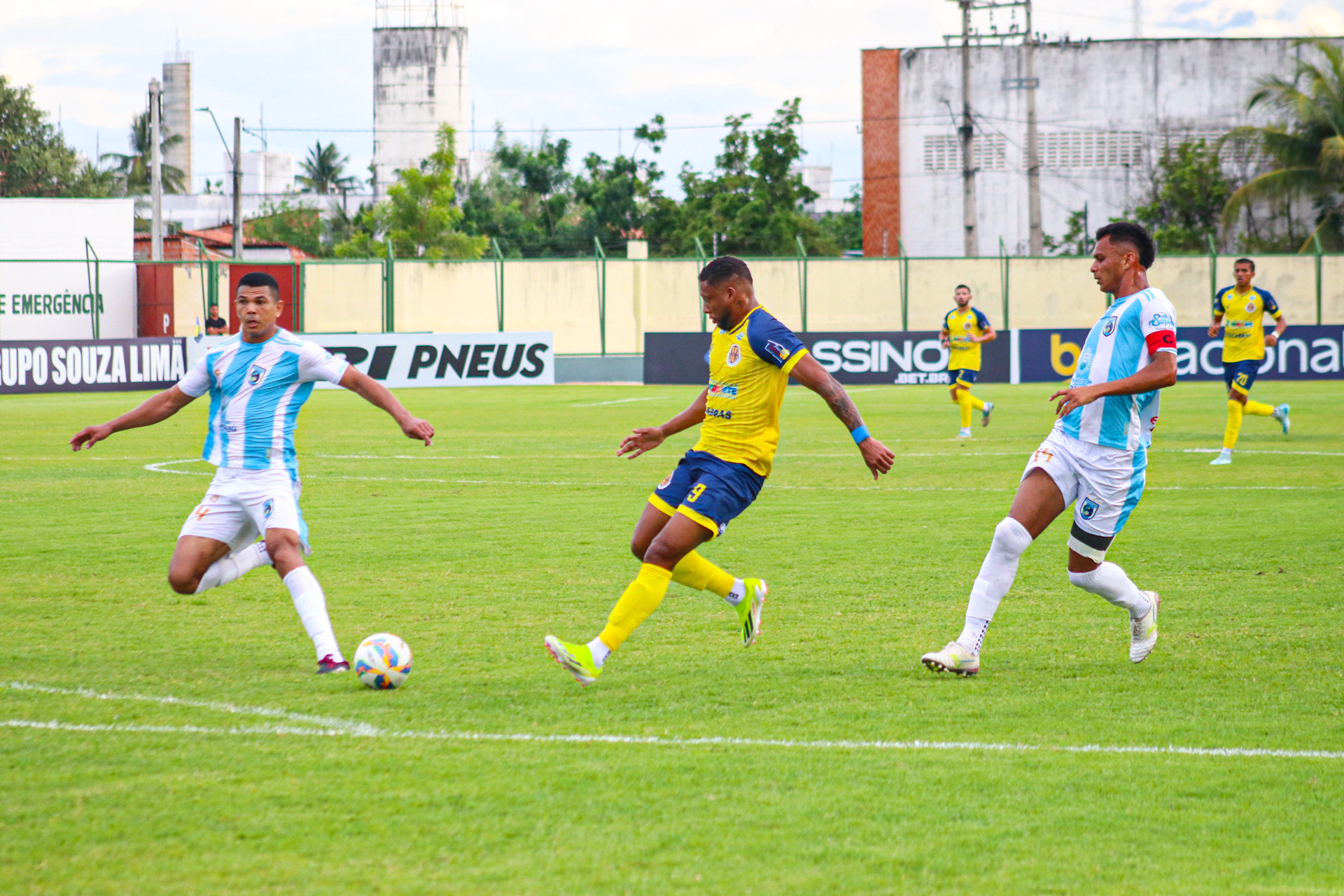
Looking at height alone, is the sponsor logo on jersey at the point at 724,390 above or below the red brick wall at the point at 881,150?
below

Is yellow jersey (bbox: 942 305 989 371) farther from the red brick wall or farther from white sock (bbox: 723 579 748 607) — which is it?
the red brick wall

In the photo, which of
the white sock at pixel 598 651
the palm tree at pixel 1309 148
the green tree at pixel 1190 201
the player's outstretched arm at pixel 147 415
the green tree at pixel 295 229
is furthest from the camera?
the green tree at pixel 295 229

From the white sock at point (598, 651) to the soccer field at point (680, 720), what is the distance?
0.13 m

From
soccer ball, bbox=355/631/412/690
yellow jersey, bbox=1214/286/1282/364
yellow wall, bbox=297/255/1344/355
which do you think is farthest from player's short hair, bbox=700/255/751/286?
yellow wall, bbox=297/255/1344/355

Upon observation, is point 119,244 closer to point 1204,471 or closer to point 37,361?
point 37,361

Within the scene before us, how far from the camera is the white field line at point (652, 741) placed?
16.1ft

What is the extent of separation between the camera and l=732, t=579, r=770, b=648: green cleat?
22.0 feet

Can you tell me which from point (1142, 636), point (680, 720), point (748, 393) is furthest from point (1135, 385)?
point (680, 720)

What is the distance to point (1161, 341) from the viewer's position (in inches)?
236

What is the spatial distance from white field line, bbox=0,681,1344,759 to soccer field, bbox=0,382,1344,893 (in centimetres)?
2

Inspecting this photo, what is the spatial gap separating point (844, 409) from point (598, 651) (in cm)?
149

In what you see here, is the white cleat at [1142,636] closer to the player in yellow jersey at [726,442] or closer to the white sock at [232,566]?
the player in yellow jersey at [726,442]

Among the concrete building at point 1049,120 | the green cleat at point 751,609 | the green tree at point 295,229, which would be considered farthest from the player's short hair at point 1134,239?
the green tree at point 295,229

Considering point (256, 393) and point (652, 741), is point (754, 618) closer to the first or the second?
point (652, 741)
